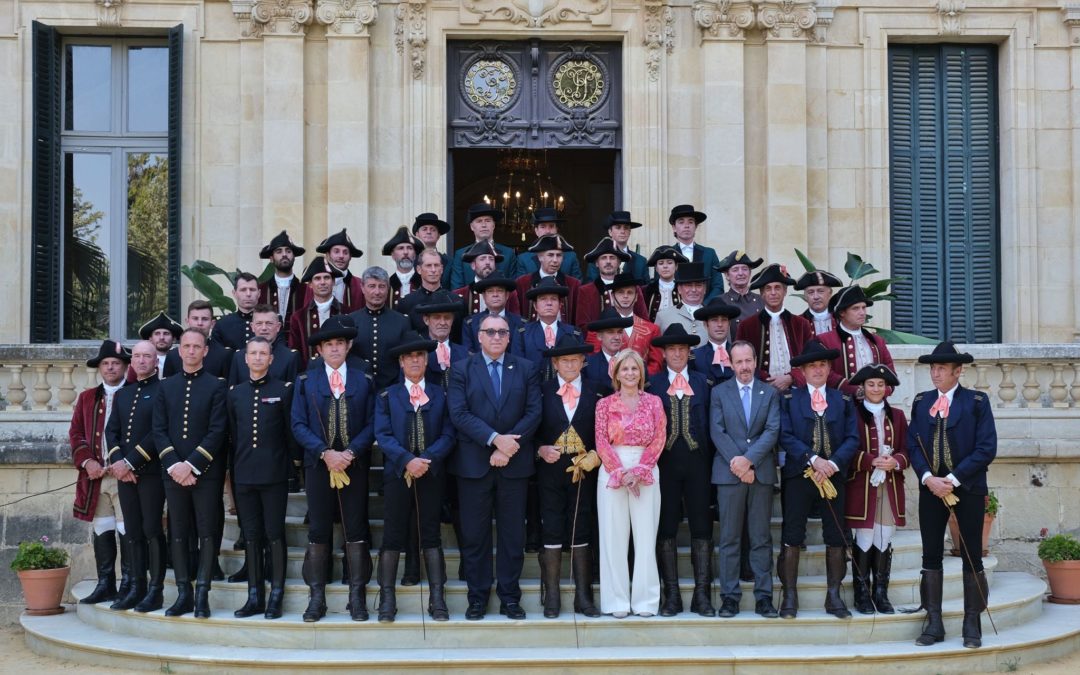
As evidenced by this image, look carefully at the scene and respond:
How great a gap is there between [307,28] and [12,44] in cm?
284

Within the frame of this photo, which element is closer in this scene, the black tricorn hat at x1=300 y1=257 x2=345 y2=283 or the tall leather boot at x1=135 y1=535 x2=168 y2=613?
the tall leather boot at x1=135 y1=535 x2=168 y2=613

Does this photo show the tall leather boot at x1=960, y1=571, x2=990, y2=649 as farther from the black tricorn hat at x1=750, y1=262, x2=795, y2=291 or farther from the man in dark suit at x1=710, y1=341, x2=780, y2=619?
the black tricorn hat at x1=750, y1=262, x2=795, y2=291

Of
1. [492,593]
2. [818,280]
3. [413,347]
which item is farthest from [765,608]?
[413,347]

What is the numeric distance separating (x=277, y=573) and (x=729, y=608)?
9.63ft

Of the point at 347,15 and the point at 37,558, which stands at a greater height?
the point at 347,15

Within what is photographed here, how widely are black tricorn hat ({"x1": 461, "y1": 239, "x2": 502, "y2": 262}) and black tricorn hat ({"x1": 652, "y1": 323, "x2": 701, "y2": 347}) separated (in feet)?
5.86

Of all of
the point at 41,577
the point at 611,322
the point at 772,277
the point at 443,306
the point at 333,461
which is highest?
the point at 772,277

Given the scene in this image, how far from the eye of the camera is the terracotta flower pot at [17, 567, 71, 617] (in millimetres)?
10891

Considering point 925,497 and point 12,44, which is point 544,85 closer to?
point 12,44

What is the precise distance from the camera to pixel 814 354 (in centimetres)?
959

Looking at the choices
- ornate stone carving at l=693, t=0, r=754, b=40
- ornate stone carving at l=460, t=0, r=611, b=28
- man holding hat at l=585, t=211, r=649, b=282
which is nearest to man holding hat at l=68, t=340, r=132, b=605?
man holding hat at l=585, t=211, r=649, b=282

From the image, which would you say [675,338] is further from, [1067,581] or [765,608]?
[1067,581]

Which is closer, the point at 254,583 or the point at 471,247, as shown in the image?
the point at 254,583

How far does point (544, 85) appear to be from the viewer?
1472cm
